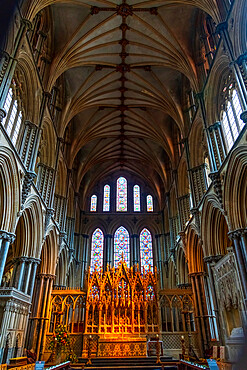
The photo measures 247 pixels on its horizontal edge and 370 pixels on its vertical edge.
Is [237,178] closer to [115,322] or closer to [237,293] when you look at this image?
[237,293]

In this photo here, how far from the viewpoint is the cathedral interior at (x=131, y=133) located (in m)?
10.5

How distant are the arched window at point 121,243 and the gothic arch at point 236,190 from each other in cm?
1580

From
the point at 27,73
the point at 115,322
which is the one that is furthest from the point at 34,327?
the point at 27,73

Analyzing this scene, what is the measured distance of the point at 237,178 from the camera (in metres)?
10.5

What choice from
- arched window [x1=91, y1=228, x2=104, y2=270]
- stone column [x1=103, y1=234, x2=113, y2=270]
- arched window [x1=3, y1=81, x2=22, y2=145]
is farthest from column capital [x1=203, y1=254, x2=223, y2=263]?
arched window [x1=91, y1=228, x2=104, y2=270]

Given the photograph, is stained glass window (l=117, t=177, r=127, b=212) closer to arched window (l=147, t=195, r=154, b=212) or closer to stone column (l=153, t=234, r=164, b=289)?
arched window (l=147, t=195, r=154, b=212)

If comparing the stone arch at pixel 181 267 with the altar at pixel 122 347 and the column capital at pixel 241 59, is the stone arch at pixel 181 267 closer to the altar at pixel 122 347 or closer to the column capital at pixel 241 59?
the altar at pixel 122 347

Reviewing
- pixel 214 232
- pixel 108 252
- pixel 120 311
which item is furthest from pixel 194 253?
pixel 108 252

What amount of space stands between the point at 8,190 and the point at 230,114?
9.11 metres

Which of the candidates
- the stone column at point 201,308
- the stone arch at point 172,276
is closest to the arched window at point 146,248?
the stone arch at point 172,276

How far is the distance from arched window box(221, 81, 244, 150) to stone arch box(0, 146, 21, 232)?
27.3ft

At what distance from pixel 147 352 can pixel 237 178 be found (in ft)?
25.6

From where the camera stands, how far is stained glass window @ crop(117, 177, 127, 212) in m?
27.8

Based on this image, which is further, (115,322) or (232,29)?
(115,322)
